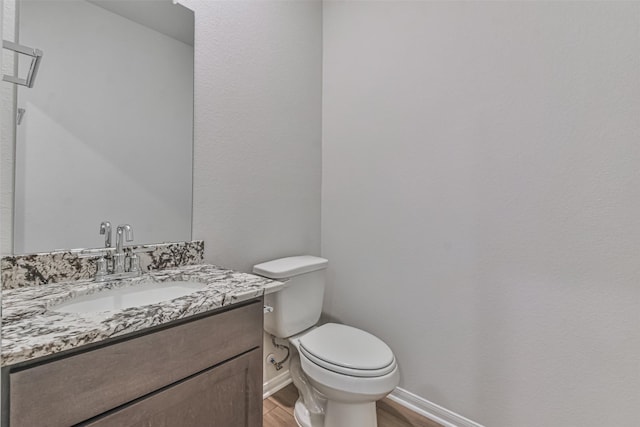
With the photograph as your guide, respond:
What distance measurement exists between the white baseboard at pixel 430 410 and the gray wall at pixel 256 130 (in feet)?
3.17

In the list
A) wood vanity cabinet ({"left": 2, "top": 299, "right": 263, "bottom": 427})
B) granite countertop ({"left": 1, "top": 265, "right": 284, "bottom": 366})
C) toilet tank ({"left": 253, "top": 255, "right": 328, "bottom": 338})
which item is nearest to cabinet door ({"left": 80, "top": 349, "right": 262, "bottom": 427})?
wood vanity cabinet ({"left": 2, "top": 299, "right": 263, "bottom": 427})

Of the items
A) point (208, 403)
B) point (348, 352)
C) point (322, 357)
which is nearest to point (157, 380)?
point (208, 403)

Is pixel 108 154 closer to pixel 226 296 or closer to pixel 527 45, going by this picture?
pixel 226 296

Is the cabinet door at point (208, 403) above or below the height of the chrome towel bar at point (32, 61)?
below

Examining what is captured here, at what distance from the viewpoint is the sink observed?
3.14ft

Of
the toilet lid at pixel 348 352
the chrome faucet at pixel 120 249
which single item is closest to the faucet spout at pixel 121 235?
the chrome faucet at pixel 120 249

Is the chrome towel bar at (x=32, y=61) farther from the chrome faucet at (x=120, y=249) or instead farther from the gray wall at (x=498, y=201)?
the gray wall at (x=498, y=201)

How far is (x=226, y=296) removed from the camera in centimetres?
97

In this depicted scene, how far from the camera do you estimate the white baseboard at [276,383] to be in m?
1.70

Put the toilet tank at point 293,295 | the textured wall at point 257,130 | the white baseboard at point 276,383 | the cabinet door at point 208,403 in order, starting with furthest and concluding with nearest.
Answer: the white baseboard at point 276,383, the toilet tank at point 293,295, the textured wall at point 257,130, the cabinet door at point 208,403

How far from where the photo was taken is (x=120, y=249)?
1.16 meters

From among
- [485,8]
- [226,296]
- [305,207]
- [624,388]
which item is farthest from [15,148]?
[624,388]

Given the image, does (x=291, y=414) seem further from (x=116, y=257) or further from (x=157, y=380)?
(x=116, y=257)

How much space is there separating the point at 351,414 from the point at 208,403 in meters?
0.68
